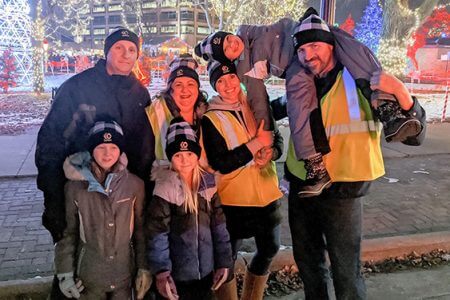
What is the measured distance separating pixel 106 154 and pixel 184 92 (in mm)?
653

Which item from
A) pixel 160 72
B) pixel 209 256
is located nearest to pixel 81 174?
pixel 209 256

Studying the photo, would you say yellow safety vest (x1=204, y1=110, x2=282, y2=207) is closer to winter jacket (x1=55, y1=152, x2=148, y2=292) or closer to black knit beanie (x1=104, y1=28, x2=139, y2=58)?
winter jacket (x1=55, y1=152, x2=148, y2=292)

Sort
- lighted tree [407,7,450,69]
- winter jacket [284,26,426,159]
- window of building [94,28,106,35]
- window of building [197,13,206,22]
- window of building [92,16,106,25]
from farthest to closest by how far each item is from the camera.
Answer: window of building [92,16,106,25], window of building [94,28,106,35], window of building [197,13,206,22], lighted tree [407,7,450,69], winter jacket [284,26,426,159]

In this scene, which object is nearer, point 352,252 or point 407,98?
point 407,98

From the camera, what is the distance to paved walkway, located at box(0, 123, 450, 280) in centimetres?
427

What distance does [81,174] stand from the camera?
2492 millimetres

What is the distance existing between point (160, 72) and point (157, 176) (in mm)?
28442

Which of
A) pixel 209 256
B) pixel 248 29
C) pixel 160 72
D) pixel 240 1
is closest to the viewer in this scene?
pixel 209 256

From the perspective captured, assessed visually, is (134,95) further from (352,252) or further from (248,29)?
(352,252)

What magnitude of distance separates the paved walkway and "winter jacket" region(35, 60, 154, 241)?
1.72 metres

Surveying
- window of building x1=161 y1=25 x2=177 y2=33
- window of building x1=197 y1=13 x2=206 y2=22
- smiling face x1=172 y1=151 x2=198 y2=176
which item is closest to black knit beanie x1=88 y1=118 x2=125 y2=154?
smiling face x1=172 y1=151 x2=198 y2=176

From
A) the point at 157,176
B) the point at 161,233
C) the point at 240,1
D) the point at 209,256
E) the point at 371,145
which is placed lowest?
the point at 209,256

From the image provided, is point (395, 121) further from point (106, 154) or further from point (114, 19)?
point (114, 19)

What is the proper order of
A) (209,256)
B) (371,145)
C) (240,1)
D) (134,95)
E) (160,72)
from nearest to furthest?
(371,145)
(209,256)
(134,95)
(240,1)
(160,72)
